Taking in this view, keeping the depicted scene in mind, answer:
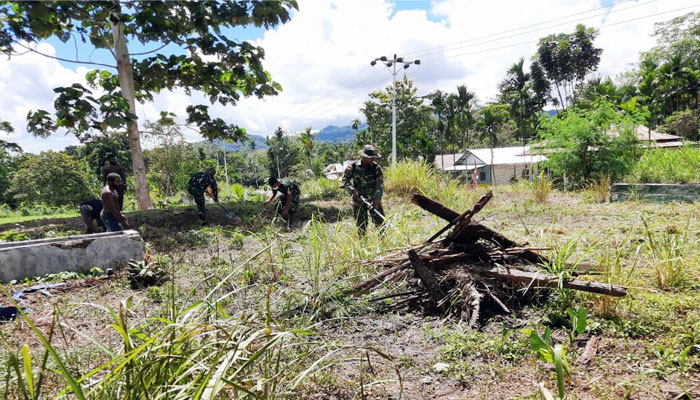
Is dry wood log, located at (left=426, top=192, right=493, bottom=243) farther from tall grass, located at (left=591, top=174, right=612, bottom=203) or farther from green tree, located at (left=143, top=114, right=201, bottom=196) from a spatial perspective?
green tree, located at (left=143, top=114, right=201, bottom=196)

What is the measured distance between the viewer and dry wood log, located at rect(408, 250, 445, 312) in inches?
108

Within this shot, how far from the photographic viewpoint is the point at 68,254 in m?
4.41

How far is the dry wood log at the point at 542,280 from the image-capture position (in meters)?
2.24

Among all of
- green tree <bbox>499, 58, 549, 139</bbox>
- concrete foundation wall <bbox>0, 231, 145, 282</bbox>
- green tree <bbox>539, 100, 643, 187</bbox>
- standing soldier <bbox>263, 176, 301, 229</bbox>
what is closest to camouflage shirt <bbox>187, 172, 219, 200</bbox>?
standing soldier <bbox>263, 176, 301, 229</bbox>

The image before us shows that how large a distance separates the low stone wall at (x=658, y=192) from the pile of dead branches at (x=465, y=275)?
250 inches

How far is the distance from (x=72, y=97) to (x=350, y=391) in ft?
26.9

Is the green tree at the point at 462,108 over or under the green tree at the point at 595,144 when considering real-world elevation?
over

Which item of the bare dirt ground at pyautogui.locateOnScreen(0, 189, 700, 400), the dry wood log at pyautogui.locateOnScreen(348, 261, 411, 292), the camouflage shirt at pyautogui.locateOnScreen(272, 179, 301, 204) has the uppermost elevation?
the camouflage shirt at pyautogui.locateOnScreen(272, 179, 301, 204)

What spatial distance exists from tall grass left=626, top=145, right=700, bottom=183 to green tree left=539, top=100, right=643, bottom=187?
0.99ft

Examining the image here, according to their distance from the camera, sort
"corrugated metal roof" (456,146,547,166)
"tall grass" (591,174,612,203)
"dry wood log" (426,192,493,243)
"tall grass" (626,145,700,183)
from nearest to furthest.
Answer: "dry wood log" (426,192,493,243), "tall grass" (591,174,612,203), "tall grass" (626,145,700,183), "corrugated metal roof" (456,146,547,166)

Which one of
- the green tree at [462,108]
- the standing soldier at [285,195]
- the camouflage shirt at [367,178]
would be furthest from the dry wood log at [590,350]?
the green tree at [462,108]

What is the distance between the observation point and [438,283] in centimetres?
282

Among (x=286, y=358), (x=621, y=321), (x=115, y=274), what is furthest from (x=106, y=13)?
(x=621, y=321)

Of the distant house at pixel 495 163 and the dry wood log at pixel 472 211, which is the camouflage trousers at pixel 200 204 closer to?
the dry wood log at pixel 472 211
